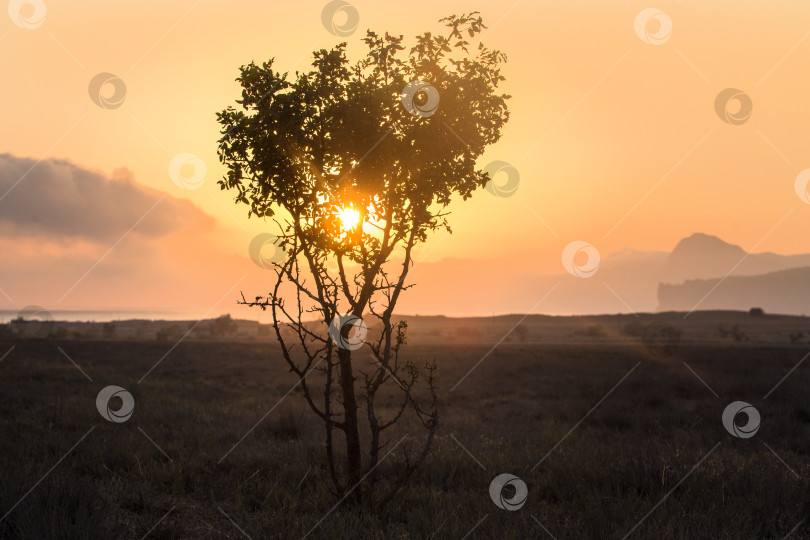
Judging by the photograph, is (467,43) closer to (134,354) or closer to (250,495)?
(250,495)

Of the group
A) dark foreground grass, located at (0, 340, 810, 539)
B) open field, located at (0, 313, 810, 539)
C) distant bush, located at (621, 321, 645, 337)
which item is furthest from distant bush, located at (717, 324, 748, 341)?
dark foreground grass, located at (0, 340, 810, 539)

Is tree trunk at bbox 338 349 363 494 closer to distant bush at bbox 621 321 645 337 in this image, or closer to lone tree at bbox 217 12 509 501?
lone tree at bbox 217 12 509 501

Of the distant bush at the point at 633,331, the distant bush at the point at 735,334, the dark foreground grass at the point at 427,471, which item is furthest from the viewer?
the distant bush at the point at 633,331

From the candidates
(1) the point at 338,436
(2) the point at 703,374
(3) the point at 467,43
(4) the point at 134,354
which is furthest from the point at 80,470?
(4) the point at 134,354

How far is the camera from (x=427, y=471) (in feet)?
28.9

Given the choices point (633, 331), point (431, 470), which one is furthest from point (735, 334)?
point (431, 470)

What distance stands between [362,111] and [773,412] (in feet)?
55.2

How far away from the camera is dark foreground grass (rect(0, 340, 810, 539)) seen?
603 cm

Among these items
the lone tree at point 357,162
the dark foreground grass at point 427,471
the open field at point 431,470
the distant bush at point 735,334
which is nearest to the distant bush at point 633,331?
the distant bush at point 735,334

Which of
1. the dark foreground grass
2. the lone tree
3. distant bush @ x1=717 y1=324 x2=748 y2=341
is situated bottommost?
the dark foreground grass

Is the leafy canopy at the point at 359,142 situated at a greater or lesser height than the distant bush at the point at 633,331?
lesser

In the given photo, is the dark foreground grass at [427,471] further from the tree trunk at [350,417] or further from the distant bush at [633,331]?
the distant bush at [633,331]

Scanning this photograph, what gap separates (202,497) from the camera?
25.0 feet

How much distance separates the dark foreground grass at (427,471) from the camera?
6.03 m
